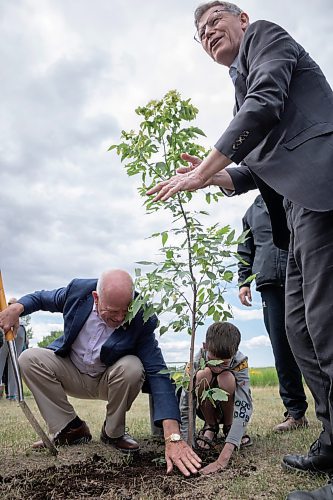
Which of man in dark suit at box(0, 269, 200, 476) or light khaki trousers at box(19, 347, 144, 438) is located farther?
light khaki trousers at box(19, 347, 144, 438)

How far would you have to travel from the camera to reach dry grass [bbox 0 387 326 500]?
2.53m

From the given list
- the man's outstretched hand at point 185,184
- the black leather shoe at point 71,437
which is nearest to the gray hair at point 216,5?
the man's outstretched hand at point 185,184

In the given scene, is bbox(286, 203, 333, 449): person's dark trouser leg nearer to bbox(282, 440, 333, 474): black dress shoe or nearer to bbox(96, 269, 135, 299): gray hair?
bbox(282, 440, 333, 474): black dress shoe

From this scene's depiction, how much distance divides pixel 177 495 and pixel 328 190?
62.8 inches

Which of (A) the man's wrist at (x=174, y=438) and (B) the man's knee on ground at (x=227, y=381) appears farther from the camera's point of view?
(B) the man's knee on ground at (x=227, y=381)

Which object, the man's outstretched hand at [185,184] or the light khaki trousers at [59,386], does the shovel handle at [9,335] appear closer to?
the light khaki trousers at [59,386]

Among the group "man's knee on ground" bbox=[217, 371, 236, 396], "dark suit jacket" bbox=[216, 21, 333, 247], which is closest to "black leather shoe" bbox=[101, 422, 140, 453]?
"man's knee on ground" bbox=[217, 371, 236, 396]

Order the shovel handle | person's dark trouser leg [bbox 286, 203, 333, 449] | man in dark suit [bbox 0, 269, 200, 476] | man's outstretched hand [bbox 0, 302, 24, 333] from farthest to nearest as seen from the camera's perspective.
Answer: the shovel handle
man's outstretched hand [bbox 0, 302, 24, 333]
man in dark suit [bbox 0, 269, 200, 476]
person's dark trouser leg [bbox 286, 203, 333, 449]

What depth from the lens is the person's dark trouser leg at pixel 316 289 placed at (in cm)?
205

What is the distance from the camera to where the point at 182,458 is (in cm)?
290

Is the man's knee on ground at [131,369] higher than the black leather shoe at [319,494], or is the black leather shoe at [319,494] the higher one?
the man's knee on ground at [131,369]

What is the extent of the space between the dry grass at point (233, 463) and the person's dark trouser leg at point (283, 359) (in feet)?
0.71

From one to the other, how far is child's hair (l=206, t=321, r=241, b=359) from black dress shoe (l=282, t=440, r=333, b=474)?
771 mm

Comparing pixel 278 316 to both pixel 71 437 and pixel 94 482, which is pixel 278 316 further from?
pixel 94 482
